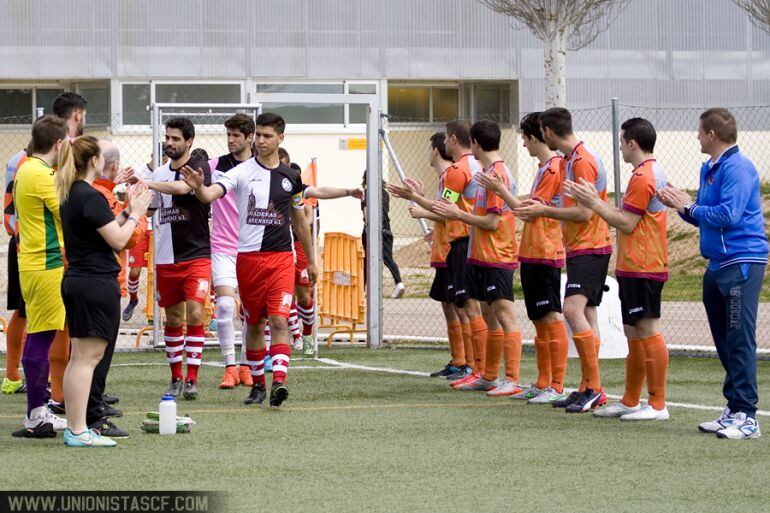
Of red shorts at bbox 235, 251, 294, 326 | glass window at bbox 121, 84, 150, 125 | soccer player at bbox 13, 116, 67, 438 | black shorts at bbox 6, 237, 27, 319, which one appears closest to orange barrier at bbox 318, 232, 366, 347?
red shorts at bbox 235, 251, 294, 326

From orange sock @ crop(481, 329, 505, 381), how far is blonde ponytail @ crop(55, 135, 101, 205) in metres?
4.12

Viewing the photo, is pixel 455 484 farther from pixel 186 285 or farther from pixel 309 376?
pixel 309 376

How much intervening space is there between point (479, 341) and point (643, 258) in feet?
8.57

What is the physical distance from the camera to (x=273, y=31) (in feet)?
97.4

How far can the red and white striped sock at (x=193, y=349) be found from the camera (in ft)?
33.9

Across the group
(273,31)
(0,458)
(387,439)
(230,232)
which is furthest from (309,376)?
(273,31)

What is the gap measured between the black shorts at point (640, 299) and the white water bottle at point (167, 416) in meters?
3.08

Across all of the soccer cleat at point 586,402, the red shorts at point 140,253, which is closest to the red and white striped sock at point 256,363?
the soccer cleat at point 586,402

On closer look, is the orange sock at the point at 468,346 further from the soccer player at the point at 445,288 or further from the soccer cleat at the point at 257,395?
the soccer cleat at the point at 257,395

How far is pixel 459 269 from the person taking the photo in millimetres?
11344

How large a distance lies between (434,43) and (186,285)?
69.1 ft

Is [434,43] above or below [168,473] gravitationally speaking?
above

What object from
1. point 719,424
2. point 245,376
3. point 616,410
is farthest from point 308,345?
point 719,424

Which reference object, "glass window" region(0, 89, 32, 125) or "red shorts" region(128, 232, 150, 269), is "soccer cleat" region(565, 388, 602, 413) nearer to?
"red shorts" region(128, 232, 150, 269)
